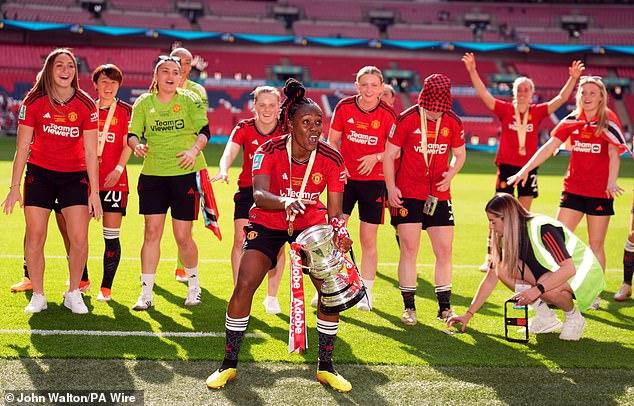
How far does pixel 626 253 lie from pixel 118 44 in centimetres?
4274

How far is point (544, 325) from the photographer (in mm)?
6293

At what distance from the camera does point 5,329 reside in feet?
19.4

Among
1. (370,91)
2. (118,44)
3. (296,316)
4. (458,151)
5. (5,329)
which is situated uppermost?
(118,44)

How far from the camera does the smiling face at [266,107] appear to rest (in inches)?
263

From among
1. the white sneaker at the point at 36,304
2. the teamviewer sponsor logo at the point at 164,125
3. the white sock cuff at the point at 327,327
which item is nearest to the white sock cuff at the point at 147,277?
the white sneaker at the point at 36,304

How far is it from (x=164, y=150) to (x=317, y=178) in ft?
7.62

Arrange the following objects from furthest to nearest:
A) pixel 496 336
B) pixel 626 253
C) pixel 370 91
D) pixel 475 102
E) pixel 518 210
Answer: pixel 475 102 < pixel 626 253 < pixel 370 91 < pixel 496 336 < pixel 518 210

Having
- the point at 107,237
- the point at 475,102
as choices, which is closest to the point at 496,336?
the point at 107,237

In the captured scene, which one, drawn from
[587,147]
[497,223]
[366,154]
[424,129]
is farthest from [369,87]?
[587,147]

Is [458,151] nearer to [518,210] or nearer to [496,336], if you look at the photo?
[518,210]

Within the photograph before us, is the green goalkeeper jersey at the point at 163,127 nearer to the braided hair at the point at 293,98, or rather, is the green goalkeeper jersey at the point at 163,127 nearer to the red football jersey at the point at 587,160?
the braided hair at the point at 293,98

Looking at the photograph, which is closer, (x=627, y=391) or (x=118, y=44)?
(x=627, y=391)

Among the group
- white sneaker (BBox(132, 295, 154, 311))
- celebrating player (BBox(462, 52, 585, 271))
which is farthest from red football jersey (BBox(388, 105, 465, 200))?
celebrating player (BBox(462, 52, 585, 271))

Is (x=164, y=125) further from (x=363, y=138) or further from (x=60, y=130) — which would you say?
(x=363, y=138)
